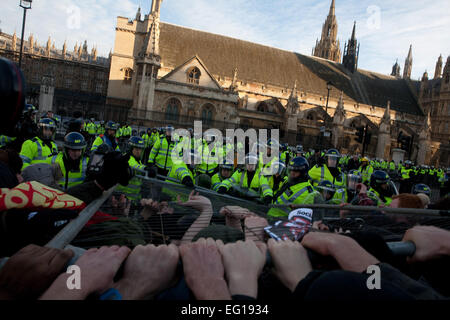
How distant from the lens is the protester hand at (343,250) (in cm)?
114

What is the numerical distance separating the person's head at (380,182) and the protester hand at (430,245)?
240 inches

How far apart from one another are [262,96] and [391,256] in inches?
1554

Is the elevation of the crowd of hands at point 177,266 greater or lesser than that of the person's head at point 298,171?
lesser

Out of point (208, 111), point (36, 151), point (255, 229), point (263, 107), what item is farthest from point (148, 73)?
point (255, 229)

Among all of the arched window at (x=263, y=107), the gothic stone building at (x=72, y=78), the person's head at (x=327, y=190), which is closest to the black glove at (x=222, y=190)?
the person's head at (x=327, y=190)

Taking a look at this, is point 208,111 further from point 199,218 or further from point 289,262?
point 289,262

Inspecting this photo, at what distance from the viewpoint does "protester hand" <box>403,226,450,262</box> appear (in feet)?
4.22

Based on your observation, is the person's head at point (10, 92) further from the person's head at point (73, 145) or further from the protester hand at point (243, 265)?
the person's head at point (73, 145)

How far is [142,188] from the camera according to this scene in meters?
4.03

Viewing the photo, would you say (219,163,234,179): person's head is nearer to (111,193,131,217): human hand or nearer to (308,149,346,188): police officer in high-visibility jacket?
(308,149,346,188): police officer in high-visibility jacket

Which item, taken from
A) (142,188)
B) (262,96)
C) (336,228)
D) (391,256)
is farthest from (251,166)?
(262,96)

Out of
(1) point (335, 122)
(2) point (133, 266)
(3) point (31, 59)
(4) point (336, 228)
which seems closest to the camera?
(2) point (133, 266)

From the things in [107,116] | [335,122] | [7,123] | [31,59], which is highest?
[31,59]

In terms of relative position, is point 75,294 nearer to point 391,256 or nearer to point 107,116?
point 391,256
